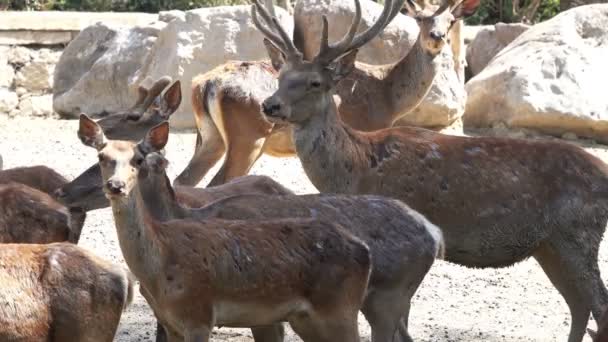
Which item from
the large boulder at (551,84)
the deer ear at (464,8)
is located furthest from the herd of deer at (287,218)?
the large boulder at (551,84)

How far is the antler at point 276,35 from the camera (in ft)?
29.3

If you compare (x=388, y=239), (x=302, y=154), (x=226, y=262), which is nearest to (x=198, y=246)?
(x=226, y=262)

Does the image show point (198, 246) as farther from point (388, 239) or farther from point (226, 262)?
point (388, 239)

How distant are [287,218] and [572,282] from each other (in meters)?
2.02

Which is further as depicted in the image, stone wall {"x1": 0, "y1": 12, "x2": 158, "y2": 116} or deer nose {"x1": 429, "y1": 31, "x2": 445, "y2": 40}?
stone wall {"x1": 0, "y1": 12, "x2": 158, "y2": 116}

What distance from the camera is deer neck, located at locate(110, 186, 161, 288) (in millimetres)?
6855

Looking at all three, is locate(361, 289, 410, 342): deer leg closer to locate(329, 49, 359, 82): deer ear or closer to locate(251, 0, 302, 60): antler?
locate(329, 49, 359, 82): deer ear

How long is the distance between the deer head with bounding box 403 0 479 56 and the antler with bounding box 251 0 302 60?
2176 millimetres

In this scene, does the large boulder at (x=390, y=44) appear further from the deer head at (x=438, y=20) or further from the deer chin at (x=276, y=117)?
the deer chin at (x=276, y=117)

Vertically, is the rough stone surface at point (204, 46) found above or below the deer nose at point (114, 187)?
below

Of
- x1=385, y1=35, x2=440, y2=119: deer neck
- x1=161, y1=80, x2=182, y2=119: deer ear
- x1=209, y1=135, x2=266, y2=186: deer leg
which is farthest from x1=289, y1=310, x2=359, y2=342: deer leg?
x1=385, y1=35, x2=440, y2=119: deer neck

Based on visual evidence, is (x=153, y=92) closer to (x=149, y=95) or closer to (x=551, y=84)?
(x=149, y=95)

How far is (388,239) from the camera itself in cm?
749

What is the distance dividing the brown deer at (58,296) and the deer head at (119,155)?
372mm
